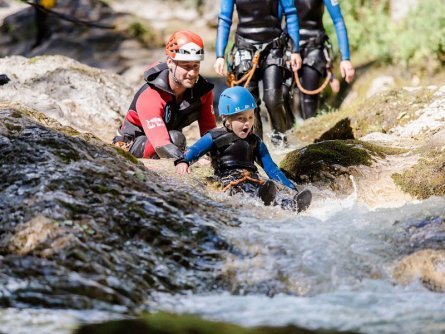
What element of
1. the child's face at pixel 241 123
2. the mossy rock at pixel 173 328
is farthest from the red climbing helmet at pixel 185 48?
the mossy rock at pixel 173 328

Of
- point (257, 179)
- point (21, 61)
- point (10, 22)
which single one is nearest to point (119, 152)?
point (257, 179)

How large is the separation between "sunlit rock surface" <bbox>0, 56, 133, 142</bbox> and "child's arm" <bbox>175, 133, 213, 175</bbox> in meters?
3.37

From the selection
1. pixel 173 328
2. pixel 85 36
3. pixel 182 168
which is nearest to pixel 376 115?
pixel 182 168

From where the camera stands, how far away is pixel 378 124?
8.60m

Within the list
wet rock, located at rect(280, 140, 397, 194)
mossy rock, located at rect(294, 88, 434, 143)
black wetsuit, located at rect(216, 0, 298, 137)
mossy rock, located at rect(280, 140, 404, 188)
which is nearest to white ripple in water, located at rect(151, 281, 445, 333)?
wet rock, located at rect(280, 140, 397, 194)

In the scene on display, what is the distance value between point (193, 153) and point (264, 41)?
9.78ft

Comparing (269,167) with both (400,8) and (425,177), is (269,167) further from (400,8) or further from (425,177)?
(400,8)

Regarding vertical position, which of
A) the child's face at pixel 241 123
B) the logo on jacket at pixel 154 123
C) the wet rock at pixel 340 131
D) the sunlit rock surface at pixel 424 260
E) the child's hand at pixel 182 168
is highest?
the child's face at pixel 241 123

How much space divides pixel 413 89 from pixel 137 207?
552 cm

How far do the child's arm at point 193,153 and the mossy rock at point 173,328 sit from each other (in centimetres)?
227

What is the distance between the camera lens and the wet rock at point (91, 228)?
362 cm

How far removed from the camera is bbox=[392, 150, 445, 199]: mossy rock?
19.7 feet

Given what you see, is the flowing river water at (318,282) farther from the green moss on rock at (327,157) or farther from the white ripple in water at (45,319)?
the green moss on rock at (327,157)

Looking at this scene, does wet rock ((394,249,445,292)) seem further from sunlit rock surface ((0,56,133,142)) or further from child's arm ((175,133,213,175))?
sunlit rock surface ((0,56,133,142))
